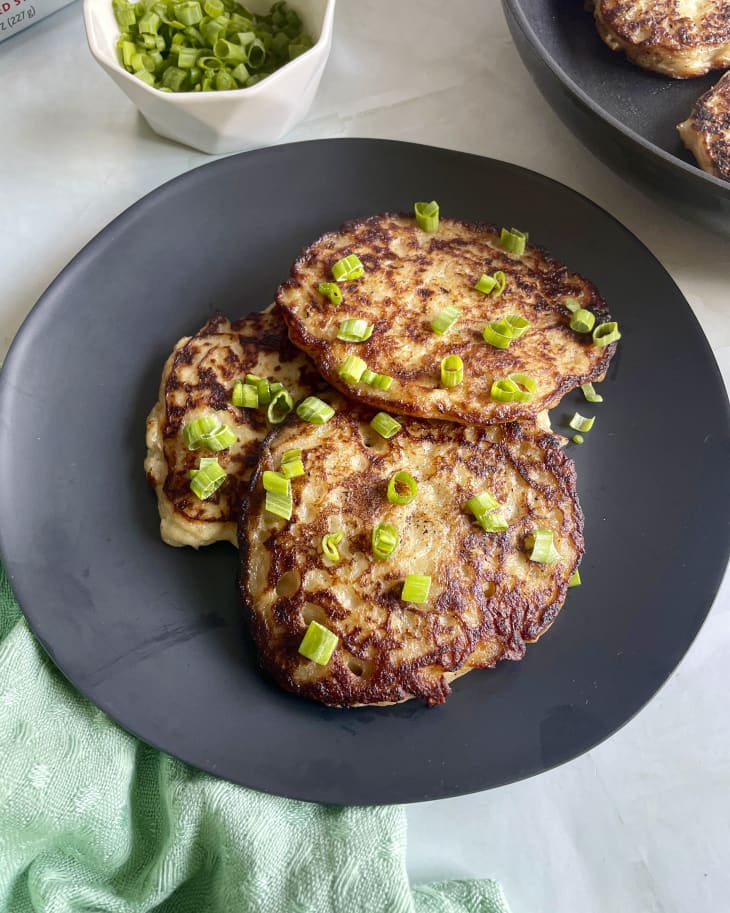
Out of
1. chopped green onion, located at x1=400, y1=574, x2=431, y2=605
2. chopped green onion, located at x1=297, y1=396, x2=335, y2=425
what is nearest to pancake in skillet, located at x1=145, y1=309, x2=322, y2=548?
chopped green onion, located at x1=297, y1=396, x2=335, y2=425

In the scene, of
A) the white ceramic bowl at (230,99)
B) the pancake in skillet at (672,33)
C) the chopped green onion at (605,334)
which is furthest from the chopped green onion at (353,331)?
the pancake in skillet at (672,33)

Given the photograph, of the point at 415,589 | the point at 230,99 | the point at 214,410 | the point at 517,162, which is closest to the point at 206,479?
the point at 214,410

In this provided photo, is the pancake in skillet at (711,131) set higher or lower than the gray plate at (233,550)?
higher

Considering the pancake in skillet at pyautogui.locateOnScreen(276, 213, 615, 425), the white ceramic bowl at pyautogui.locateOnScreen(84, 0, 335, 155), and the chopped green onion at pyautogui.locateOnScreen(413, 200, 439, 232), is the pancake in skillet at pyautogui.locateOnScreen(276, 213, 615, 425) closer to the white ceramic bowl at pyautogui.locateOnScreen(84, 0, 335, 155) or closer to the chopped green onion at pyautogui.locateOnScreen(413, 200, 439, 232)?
the chopped green onion at pyautogui.locateOnScreen(413, 200, 439, 232)

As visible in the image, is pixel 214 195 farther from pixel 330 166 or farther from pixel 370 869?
pixel 370 869

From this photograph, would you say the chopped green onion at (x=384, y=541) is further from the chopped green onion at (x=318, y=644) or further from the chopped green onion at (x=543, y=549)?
the chopped green onion at (x=543, y=549)
